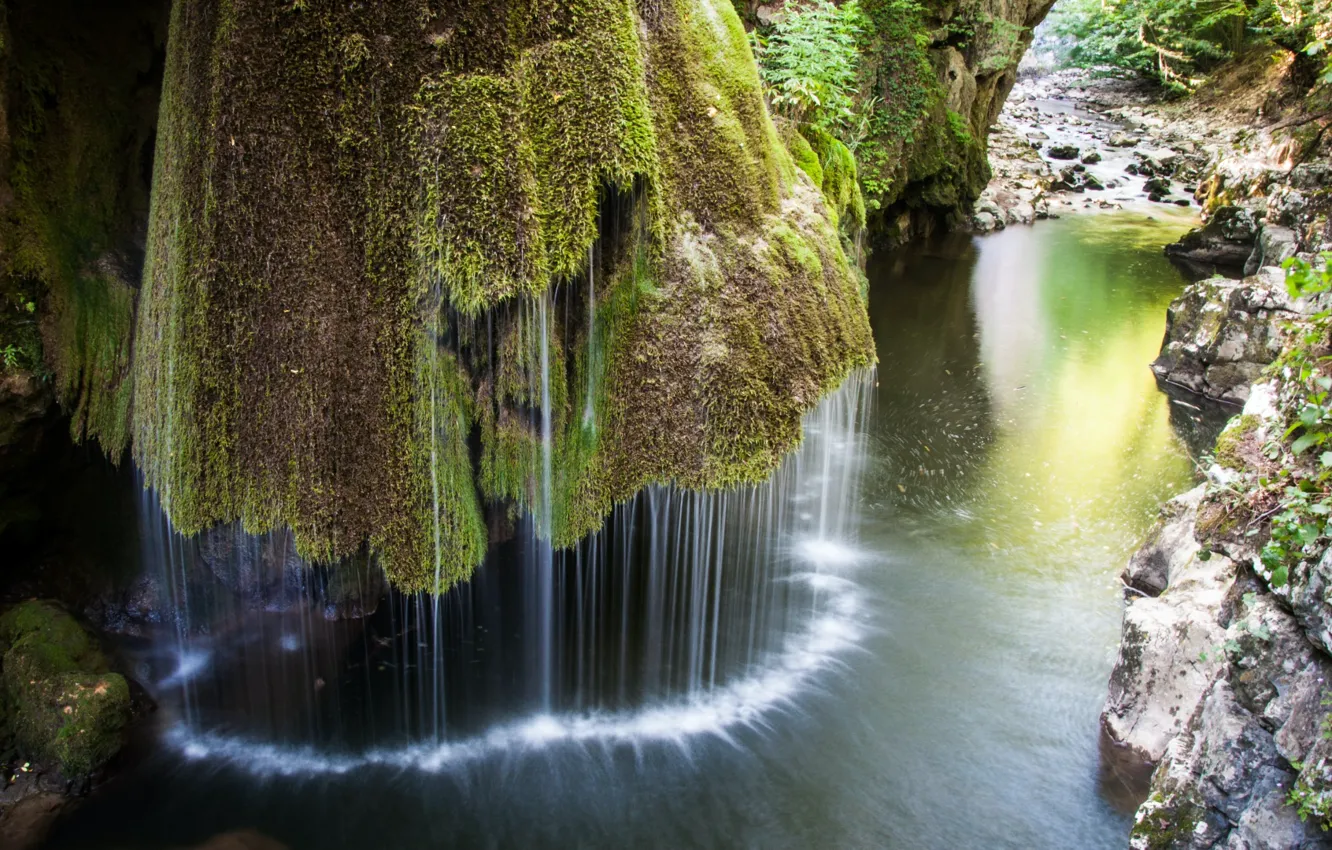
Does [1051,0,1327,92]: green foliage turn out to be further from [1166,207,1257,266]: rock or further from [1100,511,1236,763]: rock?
[1100,511,1236,763]: rock

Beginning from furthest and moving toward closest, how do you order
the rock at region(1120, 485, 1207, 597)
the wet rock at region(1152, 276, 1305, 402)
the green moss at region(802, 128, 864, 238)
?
1. the wet rock at region(1152, 276, 1305, 402)
2. the green moss at region(802, 128, 864, 238)
3. the rock at region(1120, 485, 1207, 597)

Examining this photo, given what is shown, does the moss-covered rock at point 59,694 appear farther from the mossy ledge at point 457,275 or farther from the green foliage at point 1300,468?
the green foliage at point 1300,468

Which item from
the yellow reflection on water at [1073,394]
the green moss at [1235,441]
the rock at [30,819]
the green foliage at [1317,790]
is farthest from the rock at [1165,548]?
the rock at [30,819]

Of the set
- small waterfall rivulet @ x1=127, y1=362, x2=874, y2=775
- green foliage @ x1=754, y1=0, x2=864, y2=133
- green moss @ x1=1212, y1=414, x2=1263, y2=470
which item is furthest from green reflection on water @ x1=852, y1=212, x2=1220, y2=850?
green foliage @ x1=754, y1=0, x2=864, y2=133

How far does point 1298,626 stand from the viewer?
4.12m

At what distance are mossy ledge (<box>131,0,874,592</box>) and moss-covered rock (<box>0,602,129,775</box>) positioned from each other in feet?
6.40

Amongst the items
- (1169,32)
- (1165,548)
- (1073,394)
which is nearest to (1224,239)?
(1073,394)

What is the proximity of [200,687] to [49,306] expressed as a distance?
3.28 m

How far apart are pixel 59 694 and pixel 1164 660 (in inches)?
324

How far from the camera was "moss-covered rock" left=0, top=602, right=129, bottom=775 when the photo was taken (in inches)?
240

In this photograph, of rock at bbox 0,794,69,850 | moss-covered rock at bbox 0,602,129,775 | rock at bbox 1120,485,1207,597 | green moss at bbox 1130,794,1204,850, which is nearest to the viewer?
green moss at bbox 1130,794,1204,850

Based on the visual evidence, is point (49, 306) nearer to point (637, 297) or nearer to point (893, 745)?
point (637, 297)

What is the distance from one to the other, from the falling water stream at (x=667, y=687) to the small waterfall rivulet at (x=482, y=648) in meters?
0.02

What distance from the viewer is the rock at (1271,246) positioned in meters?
15.9
